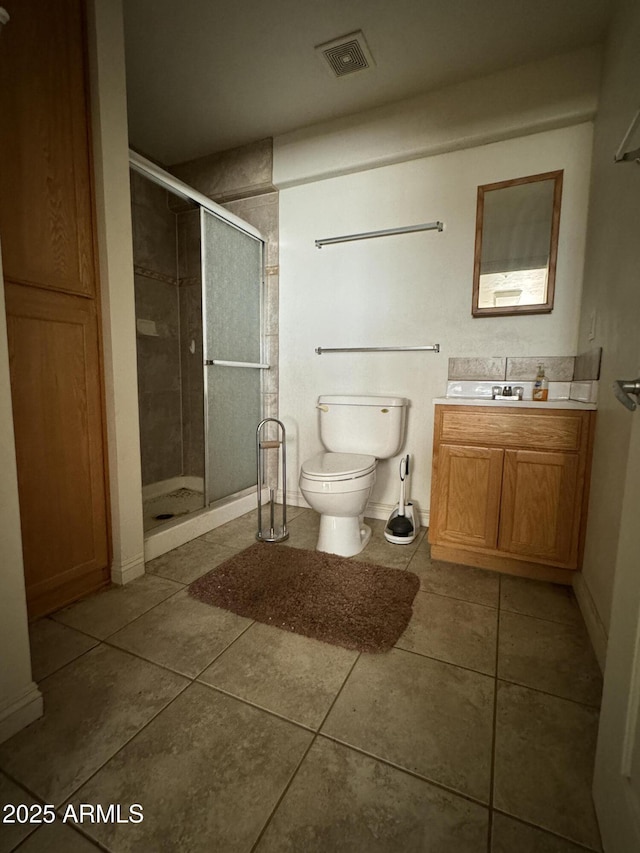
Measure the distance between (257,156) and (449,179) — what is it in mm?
1229

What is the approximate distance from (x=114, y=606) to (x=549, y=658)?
150 centimetres

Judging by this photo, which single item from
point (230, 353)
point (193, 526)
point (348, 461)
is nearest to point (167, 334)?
point (230, 353)

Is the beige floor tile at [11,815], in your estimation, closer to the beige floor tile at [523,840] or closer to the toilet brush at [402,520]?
the beige floor tile at [523,840]

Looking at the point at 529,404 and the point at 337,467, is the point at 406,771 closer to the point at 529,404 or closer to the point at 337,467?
the point at 337,467

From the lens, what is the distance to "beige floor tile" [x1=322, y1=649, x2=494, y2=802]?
0.85m

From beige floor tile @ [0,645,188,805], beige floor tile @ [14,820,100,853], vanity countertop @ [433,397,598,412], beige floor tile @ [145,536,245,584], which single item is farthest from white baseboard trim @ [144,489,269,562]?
vanity countertop @ [433,397,598,412]

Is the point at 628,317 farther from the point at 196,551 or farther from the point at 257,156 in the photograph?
the point at 257,156

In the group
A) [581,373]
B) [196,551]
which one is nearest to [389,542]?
[196,551]

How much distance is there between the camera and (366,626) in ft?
4.28

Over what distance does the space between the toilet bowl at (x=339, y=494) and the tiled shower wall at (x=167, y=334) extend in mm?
1434

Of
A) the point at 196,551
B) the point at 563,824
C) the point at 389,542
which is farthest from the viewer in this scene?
the point at 389,542

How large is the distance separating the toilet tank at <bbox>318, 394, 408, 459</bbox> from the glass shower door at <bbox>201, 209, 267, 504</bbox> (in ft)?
1.84

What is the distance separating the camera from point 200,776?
0.82m

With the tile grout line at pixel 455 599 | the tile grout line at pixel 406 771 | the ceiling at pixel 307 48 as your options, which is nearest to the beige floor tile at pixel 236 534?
the tile grout line at pixel 455 599
